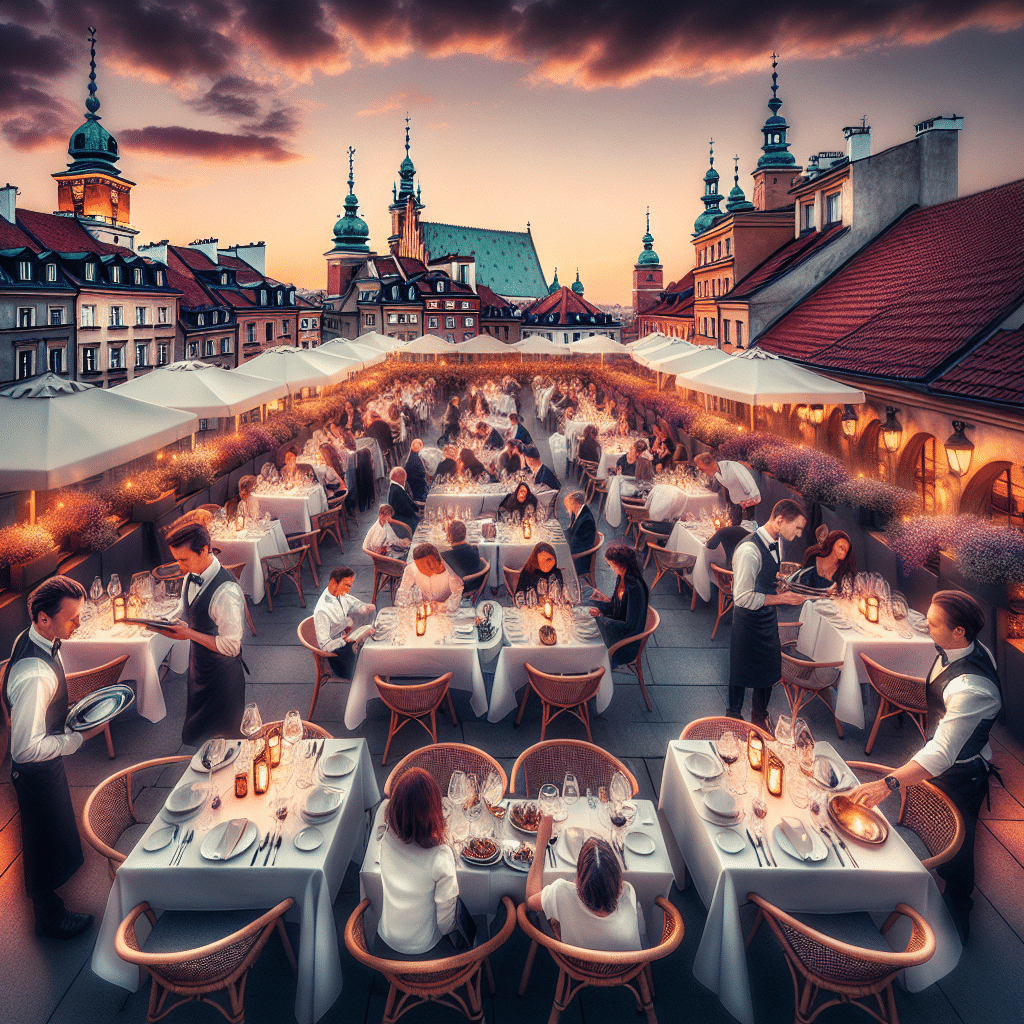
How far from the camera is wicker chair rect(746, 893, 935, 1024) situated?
3.25m

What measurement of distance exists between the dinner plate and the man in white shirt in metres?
1.91

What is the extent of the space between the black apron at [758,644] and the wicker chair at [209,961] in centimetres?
413

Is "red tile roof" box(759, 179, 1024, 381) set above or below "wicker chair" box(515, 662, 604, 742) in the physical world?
above

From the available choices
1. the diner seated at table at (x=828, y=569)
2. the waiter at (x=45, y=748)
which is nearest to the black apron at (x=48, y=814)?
the waiter at (x=45, y=748)

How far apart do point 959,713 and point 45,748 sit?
5.13 meters

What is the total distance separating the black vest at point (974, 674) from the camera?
12.8 feet

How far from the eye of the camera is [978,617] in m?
3.87

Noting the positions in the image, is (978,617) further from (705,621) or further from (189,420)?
(189,420)

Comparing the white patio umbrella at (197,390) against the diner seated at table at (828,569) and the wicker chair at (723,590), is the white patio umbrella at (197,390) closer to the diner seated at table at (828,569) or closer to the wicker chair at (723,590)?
the wicker chair at (723,590)

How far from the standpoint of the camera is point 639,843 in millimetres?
3879

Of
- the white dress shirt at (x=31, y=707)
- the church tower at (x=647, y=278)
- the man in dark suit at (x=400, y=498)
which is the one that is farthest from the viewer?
the church tower at (x=647, y=278)

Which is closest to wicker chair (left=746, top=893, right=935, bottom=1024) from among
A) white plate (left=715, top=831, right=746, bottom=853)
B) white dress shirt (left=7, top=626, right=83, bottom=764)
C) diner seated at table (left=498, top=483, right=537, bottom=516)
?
white plate (left=715, top=831, right=746, bottom=853)

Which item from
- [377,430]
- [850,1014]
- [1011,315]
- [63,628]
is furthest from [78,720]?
[1011,315]

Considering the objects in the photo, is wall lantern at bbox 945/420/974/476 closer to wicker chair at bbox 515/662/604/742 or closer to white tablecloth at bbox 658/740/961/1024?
wicker chair at bbox 515/662/604/742
